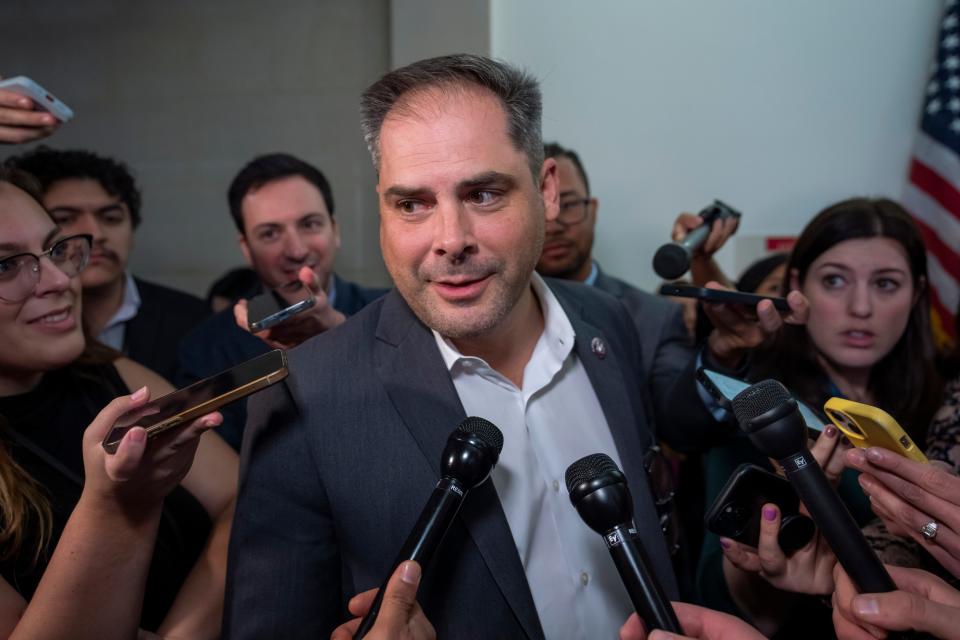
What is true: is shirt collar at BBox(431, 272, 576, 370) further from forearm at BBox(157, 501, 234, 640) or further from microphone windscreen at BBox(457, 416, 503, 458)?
forearm at BBox(157, 501, 234, 640)

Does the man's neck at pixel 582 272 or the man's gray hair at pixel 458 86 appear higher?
the man's gray hair at pixel 458 86

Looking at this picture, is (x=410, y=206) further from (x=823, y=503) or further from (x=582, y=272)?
(x=582, y=272)

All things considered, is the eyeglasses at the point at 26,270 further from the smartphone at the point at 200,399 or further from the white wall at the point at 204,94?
the white wall at the point at 204,94

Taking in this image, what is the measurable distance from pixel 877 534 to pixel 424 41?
105 inches

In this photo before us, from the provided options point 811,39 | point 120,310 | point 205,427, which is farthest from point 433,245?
point 811,39

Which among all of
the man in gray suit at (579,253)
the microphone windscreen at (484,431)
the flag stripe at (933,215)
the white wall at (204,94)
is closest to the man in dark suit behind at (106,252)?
the white wall at (204,94)

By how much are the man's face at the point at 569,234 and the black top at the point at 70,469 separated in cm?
162

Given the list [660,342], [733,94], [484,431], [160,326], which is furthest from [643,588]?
[733,94]

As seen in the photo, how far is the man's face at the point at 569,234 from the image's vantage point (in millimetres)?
2928

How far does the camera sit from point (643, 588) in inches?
41.0

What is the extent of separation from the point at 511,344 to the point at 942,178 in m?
2.53

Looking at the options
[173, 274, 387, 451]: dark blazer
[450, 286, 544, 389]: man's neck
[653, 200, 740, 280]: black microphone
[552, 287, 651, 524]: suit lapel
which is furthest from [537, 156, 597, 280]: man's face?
[450, 286, 544, 389]: man's neck

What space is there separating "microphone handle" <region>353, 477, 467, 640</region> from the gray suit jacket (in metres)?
0.98

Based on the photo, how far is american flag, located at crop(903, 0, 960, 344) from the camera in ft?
10.4
